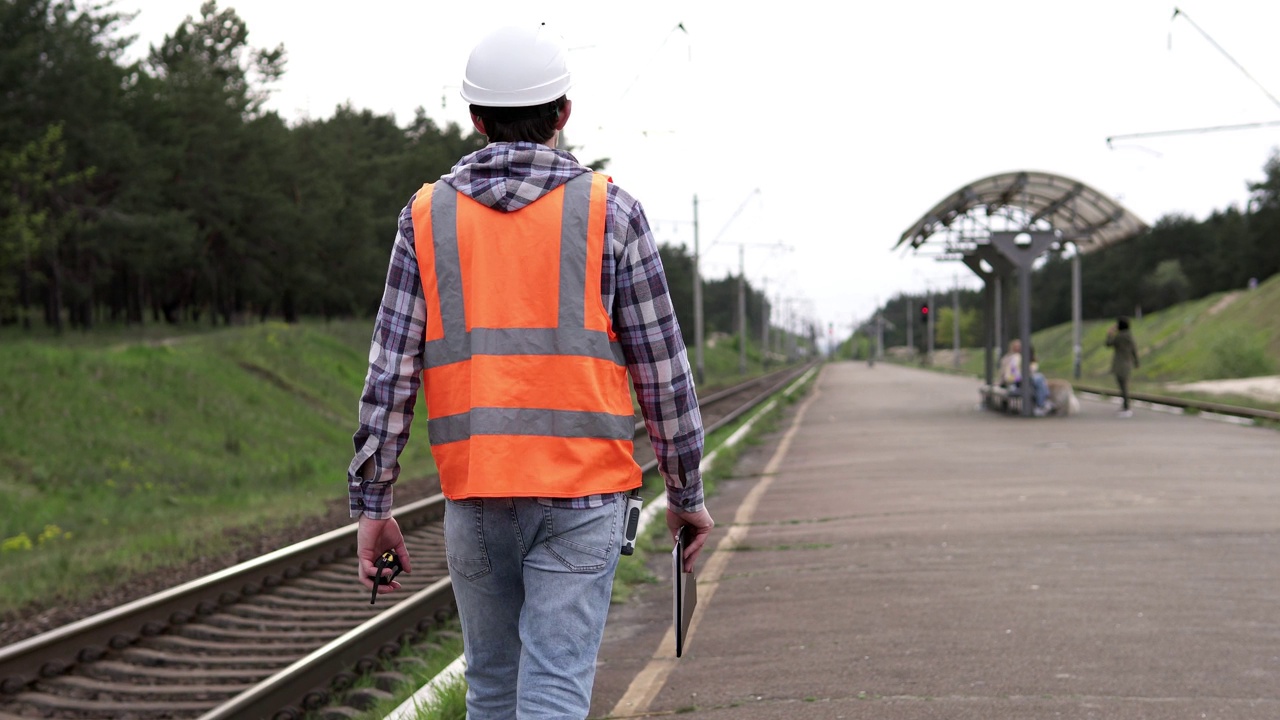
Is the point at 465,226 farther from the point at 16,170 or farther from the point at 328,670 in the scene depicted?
A: the point at 16,170

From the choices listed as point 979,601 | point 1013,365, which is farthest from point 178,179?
point 979,601

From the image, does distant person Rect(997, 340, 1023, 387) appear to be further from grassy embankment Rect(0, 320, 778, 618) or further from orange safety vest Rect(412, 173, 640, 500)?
orange safety vest Rect(412, 173, 640, 500)

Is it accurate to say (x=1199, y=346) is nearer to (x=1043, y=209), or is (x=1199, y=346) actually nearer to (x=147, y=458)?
(x=1043, y=209)

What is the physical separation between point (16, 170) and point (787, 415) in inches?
848

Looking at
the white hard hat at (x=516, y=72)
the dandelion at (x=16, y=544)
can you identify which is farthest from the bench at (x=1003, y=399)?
the white hard hat at (x=516, y=72)

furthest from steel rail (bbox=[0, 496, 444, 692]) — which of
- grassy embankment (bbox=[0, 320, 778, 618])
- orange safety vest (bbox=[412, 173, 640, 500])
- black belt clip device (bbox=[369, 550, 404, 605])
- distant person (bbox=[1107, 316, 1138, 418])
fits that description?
distant person (bbox=[1107, 316, 1138, 418])

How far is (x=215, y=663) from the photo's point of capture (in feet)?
22.7

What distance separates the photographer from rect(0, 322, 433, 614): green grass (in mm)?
10992

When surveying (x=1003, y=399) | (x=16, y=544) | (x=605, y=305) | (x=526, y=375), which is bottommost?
(x=16, y=544)

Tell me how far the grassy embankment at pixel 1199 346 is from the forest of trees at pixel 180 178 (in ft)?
52.3

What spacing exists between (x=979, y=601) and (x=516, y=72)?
4.94 meters

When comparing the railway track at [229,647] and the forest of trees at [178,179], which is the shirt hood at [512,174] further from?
the forest of trees at [178,179]

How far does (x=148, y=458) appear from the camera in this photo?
53.9 ft

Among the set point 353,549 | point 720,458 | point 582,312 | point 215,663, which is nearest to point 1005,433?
point 720,458
